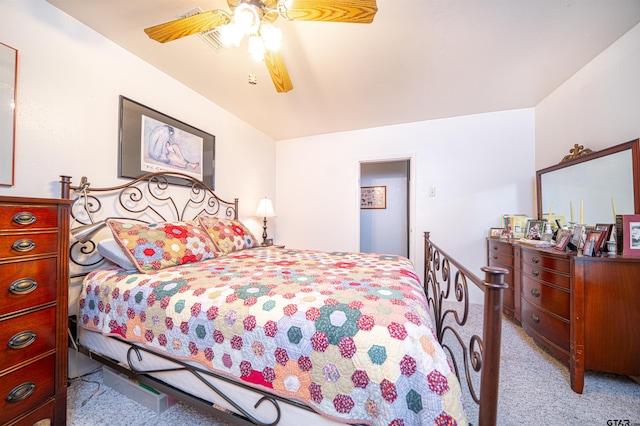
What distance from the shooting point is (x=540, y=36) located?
164cm

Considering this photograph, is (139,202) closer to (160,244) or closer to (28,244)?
(160,244)

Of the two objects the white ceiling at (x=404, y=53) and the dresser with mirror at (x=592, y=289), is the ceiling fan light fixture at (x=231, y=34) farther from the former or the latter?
the dresser with mirror at (x=592, y=289)

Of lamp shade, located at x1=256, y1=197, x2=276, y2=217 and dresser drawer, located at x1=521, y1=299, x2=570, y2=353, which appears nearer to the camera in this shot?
dresser drawer, located at x1=521, y1=299, x2=570, y2=353

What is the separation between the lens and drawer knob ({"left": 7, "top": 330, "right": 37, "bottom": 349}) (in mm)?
920

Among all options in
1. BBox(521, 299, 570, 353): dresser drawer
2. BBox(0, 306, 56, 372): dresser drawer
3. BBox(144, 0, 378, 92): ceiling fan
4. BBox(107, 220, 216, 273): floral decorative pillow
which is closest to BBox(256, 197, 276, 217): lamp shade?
BBox(107, 220, 216, 273): floral decorative pillow

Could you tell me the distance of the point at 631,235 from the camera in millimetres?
1399

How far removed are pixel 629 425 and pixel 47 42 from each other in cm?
393

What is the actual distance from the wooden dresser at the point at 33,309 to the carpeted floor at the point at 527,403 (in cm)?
26

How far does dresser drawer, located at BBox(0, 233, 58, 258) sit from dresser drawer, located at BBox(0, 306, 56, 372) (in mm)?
261

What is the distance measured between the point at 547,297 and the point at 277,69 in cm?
253

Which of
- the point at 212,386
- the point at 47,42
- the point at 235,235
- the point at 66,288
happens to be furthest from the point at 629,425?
the point at 47,42

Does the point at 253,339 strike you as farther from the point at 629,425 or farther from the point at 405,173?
the point at 405,173

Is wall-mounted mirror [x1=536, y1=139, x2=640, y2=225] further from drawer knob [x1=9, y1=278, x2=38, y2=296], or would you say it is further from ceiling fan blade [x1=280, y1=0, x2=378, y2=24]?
drawer knob [x1=9, y1=278, x2=38, y2=296]

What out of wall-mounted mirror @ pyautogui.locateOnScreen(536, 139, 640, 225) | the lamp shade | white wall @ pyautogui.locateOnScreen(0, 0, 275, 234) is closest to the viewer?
white wall @ pyautogui.locateOnScreen(0, 0, 275, 234)
